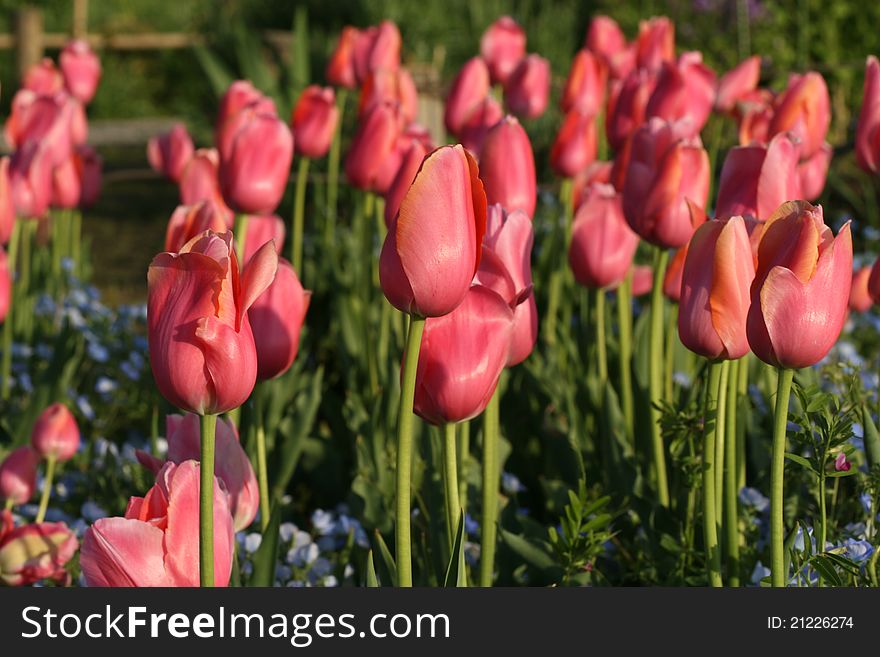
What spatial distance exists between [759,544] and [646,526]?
17cm

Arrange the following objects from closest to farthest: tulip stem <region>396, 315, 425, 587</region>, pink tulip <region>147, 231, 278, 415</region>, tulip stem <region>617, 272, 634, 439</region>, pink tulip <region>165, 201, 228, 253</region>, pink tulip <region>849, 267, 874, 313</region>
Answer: pink tulip <region>147, 231, 278, 415</region>, tulip stem <region>396, 315, 425, 587</region>, pink tulip <region>165, 201, 228, 253</region>, tulip stem <region>617, 272, 634, 439</region>, pink tulip <region>849, 267, 874, 313</region>

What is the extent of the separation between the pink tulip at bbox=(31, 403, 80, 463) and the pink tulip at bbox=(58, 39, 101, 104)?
1.87 m

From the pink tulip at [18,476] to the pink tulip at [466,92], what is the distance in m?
1.27

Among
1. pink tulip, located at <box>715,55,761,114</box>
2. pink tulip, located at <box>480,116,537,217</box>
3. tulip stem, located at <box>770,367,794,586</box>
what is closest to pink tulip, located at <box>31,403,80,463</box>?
pink tulip, located at <box>480,116,537,217</box>

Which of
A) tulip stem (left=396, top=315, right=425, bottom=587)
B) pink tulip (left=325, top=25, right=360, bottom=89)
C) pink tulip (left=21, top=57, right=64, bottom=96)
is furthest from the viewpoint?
pink tulip (left=21, top=57, right=64, bottom=96)

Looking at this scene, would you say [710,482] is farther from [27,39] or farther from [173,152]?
[27,39]

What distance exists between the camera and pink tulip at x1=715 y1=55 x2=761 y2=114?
9.22 ft

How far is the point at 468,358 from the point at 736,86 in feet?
6.12

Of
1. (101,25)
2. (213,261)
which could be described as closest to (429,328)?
(213,261)

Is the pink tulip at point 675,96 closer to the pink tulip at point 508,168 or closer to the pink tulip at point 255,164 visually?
the pink tulip at point 508,168

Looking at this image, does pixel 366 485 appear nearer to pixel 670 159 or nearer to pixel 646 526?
pixel 646 526

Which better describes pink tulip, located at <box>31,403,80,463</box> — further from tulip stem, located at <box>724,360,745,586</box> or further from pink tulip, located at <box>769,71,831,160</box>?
pink tulip, located at <box>769,71,831,160</box>

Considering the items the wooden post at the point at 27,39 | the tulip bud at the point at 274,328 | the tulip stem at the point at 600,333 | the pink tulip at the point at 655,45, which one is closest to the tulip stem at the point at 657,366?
the tulip stem at the point at 600,333

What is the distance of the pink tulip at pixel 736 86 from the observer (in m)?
2.81
